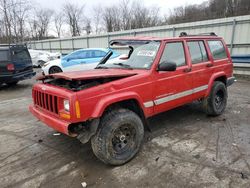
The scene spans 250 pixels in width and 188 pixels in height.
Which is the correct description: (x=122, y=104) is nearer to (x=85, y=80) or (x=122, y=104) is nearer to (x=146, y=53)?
(x=85, y=80)

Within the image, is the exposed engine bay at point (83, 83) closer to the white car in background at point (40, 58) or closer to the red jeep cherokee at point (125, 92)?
the red jeep cherokee at point (125, 92)

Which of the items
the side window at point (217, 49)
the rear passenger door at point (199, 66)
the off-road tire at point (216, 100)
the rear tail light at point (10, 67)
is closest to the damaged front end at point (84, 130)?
the rear passenger door at point (199, 66)

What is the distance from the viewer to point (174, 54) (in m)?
4.14

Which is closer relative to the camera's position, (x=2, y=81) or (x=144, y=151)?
(x=144, y=151)

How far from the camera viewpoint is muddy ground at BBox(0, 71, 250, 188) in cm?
297

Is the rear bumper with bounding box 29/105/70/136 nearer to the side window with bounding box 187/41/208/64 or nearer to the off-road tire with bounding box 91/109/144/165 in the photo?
the off-road tire with bounding box 91/109/144/165

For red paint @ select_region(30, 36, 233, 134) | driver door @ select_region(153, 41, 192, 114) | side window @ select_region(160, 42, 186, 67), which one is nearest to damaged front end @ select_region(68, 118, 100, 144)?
red paint @ select_region(30, 36, 233, 134)

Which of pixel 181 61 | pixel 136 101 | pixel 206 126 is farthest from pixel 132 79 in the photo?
pixel 206 126

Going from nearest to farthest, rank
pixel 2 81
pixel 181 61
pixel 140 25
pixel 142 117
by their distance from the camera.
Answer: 1. pixel 142 117
2. pixel 181 61
3. pixel 2 81
4. pixel 140 25

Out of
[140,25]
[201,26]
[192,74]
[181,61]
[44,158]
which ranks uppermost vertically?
[140,25]

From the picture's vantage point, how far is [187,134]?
437 cm

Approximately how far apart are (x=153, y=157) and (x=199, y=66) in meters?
2.22

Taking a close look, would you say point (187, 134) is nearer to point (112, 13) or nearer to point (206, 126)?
point (206, 126)

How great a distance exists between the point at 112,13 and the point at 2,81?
118 feet
